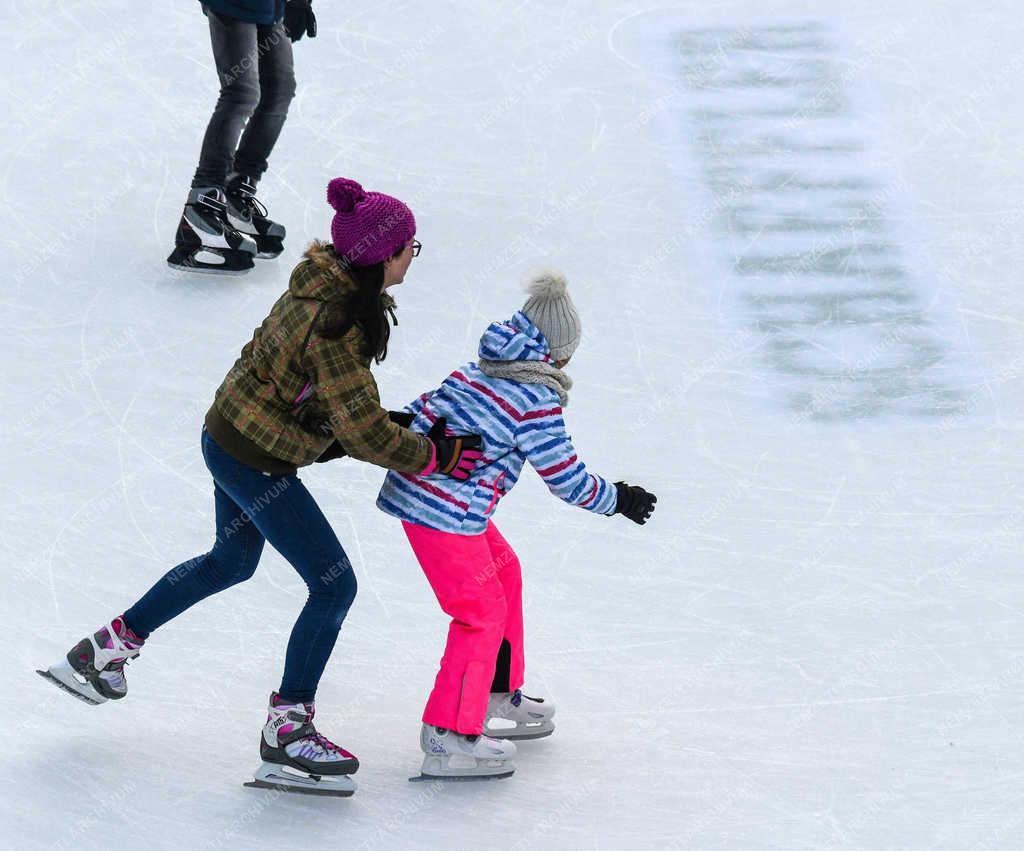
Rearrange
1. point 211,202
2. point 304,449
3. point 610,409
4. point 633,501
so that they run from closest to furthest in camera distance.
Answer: point 304,449, point 633,501, point 610,409, point 211,202

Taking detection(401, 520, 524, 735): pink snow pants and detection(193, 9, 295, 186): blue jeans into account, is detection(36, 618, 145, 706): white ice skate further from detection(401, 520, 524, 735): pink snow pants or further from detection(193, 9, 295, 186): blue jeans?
detection(193, 9, 295, 186): blue jeans

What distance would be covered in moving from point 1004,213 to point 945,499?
2026 millimetres

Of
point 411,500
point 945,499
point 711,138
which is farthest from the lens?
point 711,138

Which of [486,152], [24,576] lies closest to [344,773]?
[24,576]

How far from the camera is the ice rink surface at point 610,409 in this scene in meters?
4.20

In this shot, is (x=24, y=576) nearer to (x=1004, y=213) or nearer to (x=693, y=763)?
(x=693, y=763)

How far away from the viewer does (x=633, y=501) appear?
12.9ft

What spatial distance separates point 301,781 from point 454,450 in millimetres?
893

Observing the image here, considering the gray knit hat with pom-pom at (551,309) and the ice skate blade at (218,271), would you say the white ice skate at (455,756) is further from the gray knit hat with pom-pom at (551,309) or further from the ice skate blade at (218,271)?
the ice skate blade at (218,271)

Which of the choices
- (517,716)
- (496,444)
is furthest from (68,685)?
(496,444)

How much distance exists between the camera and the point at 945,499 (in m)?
5.48

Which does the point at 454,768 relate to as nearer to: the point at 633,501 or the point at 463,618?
the point at 463,618

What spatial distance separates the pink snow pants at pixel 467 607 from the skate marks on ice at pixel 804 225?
6.84ft

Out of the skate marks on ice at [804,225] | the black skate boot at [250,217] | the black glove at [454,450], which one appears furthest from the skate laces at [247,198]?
the black glove at [454,450]
